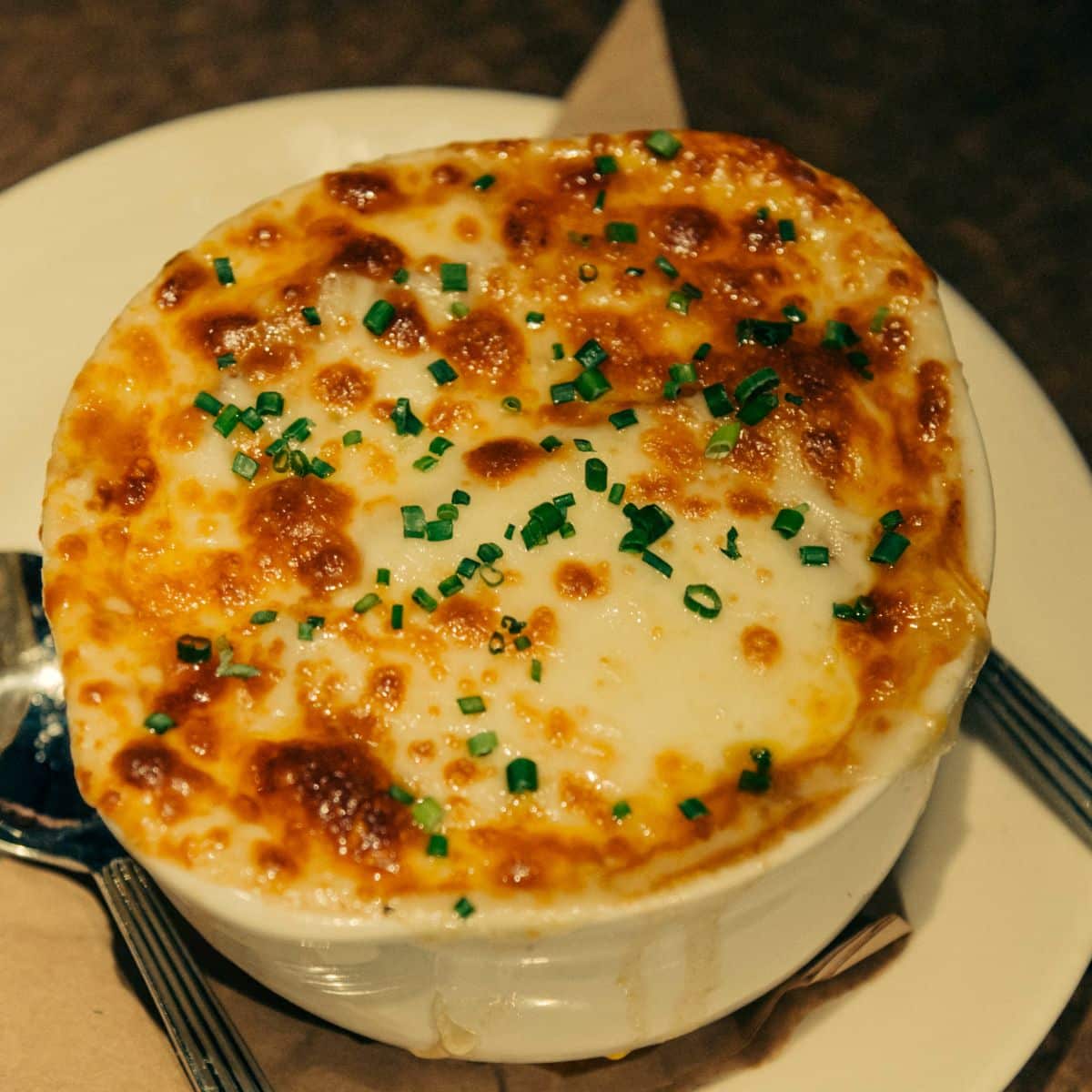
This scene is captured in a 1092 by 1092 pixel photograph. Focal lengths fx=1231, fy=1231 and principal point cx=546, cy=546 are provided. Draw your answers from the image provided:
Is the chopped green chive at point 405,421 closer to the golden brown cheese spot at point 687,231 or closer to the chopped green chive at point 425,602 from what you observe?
the chopped green chive at point 425,602

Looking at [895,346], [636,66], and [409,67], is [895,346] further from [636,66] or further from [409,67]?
[409,67]

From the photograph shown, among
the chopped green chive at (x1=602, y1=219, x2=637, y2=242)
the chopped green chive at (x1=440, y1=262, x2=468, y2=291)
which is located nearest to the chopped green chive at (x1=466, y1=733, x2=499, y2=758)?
the chopped green chive at (x1=440, y1=262, x2=468, y2=291)

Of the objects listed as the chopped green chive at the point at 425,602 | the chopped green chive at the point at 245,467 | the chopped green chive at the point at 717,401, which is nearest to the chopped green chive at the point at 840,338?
the chopped green chive at the point at 717,401

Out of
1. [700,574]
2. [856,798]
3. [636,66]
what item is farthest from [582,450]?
[636,66]

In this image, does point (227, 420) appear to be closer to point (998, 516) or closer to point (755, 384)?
point (755, 384)

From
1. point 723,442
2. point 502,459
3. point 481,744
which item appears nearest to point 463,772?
point 481,744
